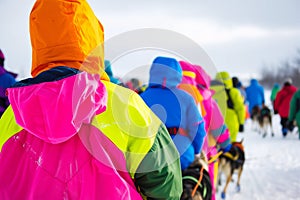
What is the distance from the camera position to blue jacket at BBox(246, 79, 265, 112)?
1348cm

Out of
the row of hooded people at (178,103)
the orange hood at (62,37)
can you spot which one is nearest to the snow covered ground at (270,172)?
the row of hooded people at (178,103)

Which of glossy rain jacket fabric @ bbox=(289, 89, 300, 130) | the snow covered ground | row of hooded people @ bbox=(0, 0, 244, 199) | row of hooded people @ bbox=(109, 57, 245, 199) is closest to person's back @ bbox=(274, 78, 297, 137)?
the snow covered ground

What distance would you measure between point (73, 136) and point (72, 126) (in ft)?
0.25

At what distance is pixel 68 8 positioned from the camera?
4.28ft

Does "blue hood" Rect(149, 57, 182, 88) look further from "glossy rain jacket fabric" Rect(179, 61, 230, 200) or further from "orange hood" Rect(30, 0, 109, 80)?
"orange hood" Rect(30, 0, 109, 80)

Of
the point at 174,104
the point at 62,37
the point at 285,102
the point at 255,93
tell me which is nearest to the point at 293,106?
→ the point at 285,102

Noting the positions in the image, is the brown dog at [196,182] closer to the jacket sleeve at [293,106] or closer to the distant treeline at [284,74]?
the jacket sleeve at [293,106]

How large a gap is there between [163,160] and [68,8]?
0.70 meters

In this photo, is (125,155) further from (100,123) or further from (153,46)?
(153,46)

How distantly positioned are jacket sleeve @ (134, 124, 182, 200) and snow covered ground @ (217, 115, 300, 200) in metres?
4.22

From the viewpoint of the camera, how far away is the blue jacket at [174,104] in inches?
97.7

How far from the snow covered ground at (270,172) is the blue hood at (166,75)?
336 centimetres

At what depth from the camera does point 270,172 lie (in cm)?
690

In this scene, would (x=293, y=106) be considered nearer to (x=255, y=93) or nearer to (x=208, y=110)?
(x=255, y=93)
